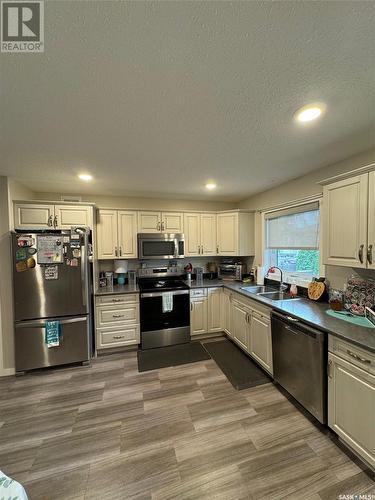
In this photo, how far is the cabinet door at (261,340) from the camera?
2.30 meters

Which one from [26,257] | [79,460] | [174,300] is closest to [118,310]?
[174,300]

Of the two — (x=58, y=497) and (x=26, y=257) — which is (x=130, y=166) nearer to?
(x=26, y=257)

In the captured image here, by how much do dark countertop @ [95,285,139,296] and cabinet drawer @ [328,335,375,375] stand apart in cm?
242

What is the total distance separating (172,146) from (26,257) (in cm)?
219

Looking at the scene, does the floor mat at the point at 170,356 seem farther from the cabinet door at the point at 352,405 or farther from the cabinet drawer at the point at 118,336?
the cabinet door at the point at 352,405

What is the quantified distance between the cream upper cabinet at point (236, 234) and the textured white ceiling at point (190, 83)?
1.52 metres

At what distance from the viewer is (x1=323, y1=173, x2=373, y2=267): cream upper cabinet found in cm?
167

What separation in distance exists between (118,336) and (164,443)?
1.63 meters

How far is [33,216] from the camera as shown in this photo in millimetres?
2646

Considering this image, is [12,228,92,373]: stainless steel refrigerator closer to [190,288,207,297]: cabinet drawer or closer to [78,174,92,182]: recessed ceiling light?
[78,174,92,182]: recessed ceiling light

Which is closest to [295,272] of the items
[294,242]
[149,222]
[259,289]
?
[294,242]

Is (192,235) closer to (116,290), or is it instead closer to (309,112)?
(116,290)

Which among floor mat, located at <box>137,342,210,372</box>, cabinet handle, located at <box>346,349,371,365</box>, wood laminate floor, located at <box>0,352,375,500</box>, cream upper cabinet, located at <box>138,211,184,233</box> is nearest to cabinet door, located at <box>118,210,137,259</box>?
cream upper cabinet, located at <box>138,211,184,233</box>

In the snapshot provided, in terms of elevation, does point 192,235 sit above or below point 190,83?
below
